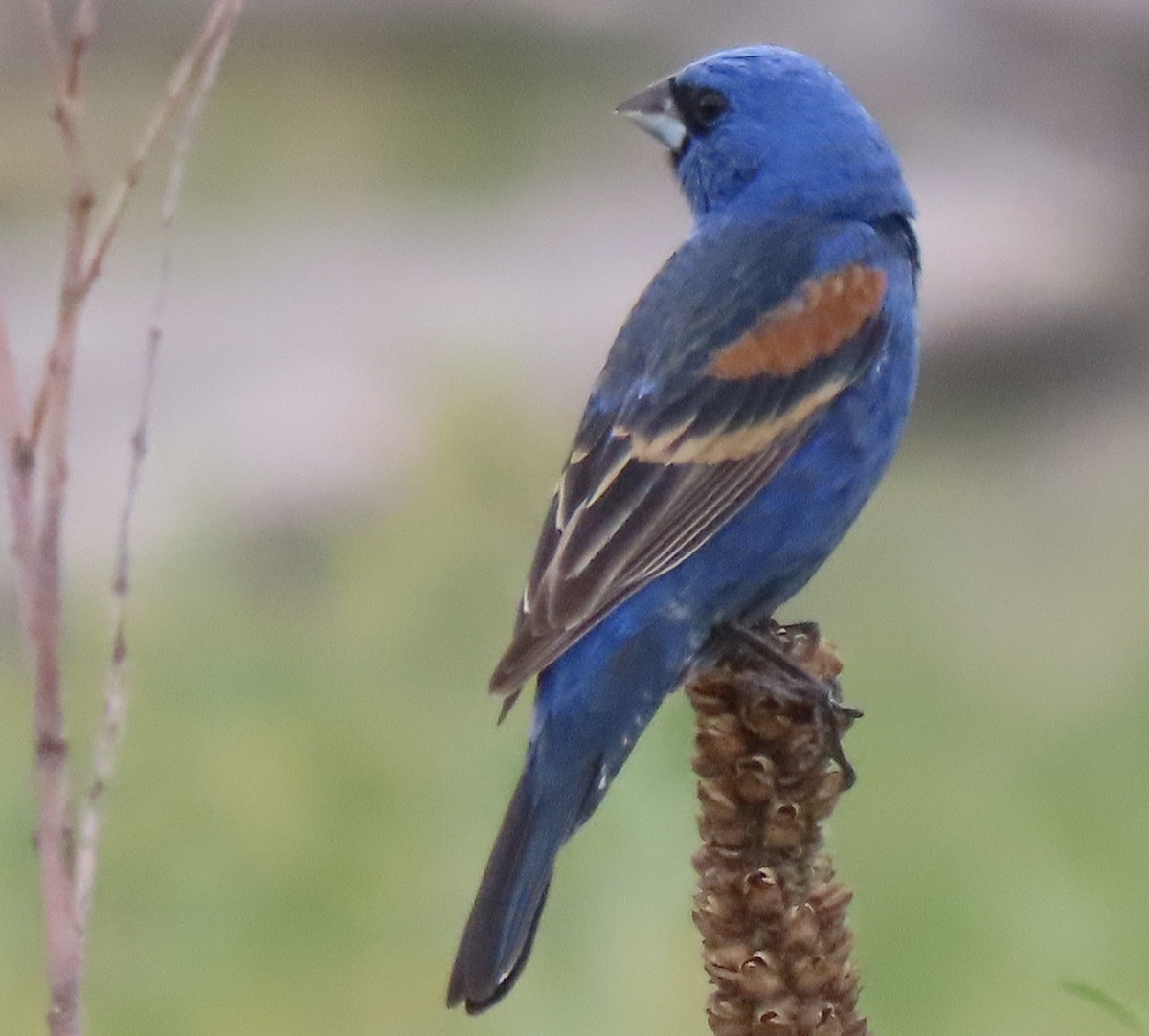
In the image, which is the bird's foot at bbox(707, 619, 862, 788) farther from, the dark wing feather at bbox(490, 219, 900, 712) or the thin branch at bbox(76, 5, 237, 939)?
the thin branch at bbox(76, 5, 237, 939)

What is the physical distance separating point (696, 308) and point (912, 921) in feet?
4.52

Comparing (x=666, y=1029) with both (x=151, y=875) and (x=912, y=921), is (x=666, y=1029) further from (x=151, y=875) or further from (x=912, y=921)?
(x=151, y=875)

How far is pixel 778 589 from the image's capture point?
1513 millimetres

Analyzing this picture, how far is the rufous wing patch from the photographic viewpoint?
154 centimetres

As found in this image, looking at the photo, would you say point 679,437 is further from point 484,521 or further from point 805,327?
point 484,521

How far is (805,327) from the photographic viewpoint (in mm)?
1558

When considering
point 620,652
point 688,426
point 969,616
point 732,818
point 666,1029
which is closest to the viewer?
point 732,818

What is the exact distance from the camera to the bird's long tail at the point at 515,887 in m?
1.20

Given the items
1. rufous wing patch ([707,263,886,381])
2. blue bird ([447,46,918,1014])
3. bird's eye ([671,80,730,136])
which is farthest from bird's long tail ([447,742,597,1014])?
bird's eye ([671,80,730,136])

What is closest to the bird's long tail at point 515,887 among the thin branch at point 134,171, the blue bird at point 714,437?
the blue bird at point 714,437

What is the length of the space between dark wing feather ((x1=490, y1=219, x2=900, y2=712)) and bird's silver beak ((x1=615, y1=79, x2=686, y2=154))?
8.6 inches

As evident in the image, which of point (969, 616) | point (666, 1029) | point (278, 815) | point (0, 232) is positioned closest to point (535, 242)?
point (0, 232)

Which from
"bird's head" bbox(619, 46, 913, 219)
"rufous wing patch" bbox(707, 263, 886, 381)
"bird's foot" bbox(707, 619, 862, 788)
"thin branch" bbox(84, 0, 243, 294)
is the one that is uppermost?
"bird's head" bbox(619, 46, 913, 219)

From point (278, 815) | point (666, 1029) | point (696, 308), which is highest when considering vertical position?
point (696, 308)
